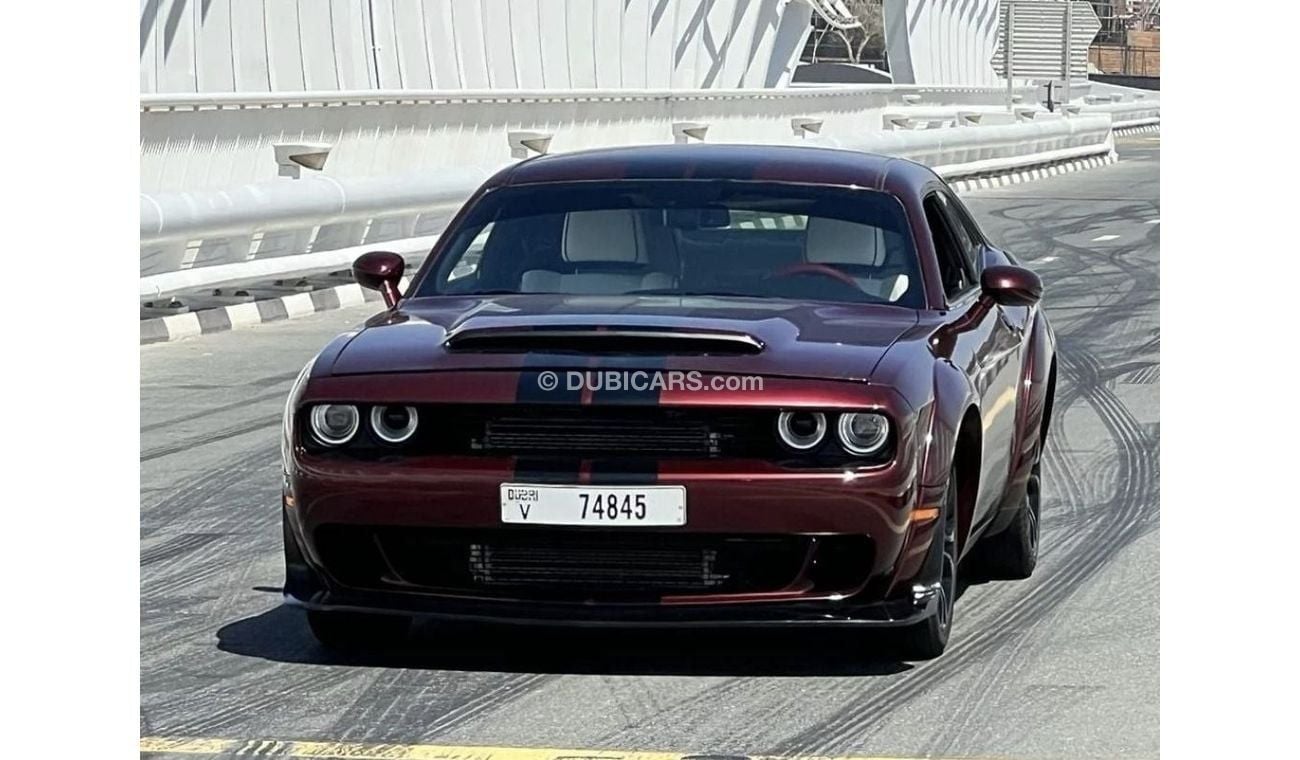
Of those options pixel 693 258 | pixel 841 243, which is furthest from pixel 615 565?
pixel 841 243

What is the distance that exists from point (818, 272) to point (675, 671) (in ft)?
4.42

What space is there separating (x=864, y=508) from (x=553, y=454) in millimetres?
745

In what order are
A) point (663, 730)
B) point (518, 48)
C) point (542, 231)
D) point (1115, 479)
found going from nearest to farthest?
1. point (663, 730)
2. point (542, 231)
3. point (1115, 479)
4. point (518, 48)

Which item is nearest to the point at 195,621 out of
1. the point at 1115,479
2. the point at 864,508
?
the point at 864,508

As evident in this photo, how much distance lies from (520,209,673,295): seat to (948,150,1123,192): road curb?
1028 inches

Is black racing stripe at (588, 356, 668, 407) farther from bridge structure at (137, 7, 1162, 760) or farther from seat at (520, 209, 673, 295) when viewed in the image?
seat at (520, 209, 673, 295)

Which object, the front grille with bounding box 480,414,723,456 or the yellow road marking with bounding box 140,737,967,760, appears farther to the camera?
the front grille with bounding box 480,414,723,456

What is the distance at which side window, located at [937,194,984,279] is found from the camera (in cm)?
788

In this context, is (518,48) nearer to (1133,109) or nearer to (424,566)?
(424,566)

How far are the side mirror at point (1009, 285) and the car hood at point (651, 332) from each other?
0.43 m

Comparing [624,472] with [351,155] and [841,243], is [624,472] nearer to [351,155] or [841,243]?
[841,243]

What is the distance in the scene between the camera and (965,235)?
8.20 meters

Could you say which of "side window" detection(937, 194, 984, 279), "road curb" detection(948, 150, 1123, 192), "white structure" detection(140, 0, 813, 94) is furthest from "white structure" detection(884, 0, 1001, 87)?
"side window" detection(937, 194, 984, 279)
